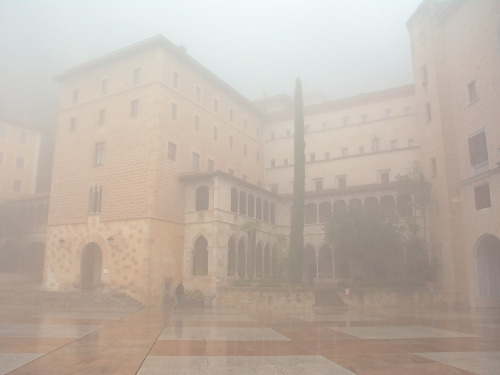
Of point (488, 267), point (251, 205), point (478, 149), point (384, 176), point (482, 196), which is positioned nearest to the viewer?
point (482, 196)

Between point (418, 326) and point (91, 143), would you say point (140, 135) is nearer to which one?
point (91, 143)

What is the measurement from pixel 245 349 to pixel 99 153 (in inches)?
1013

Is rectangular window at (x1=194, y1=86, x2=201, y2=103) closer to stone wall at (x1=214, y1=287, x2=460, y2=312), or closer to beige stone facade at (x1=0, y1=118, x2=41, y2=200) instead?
stone wall at (x1=214, y1=287, x2=460, y2=312)

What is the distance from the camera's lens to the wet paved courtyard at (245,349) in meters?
7.55

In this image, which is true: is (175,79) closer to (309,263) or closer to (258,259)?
(258,259)

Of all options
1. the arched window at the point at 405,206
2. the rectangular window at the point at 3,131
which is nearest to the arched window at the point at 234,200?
the arched window at the point at 405,206

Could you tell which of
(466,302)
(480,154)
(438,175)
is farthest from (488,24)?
(466,302)

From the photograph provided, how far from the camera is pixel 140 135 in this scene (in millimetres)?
29484

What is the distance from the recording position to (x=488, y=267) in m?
25.3

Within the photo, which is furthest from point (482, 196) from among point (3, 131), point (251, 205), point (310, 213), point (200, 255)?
point (3, 131)

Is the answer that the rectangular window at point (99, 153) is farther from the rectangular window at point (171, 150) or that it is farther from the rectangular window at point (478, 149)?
the rectangular window at point (478, 149)

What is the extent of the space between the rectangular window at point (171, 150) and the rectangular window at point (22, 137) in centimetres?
2971

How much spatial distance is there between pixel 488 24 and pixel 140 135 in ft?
76.8

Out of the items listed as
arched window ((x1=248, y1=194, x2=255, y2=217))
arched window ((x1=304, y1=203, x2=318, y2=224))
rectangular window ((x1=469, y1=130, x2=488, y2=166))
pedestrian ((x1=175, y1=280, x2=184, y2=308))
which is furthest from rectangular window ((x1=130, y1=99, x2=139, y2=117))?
rectangular window ((x1=469, y1=130, x2=488, y2=166))
